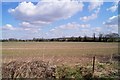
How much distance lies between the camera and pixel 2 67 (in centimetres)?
527

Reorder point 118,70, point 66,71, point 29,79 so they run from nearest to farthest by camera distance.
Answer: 1. point 29,79
2. point 66,71
3. point 118,70

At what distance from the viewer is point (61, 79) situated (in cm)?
522

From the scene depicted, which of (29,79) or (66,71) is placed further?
(66,71)

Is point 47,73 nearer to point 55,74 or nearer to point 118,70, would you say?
point 55,74

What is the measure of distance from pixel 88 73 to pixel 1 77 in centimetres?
235

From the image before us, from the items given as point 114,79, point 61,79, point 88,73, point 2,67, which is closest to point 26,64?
point 2,67

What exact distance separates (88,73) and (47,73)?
116 centimetres

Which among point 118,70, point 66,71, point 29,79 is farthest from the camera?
point 118,70

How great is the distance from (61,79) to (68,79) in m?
0.19

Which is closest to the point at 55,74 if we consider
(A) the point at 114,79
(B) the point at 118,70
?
(A) the point at 114,79

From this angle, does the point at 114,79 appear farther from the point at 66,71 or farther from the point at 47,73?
the point at 47,73

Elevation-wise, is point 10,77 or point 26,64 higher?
point 26,64

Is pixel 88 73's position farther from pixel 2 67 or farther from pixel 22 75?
pixel 2 67

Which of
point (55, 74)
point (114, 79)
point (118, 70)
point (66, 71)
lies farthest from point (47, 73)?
point (118, 70)
